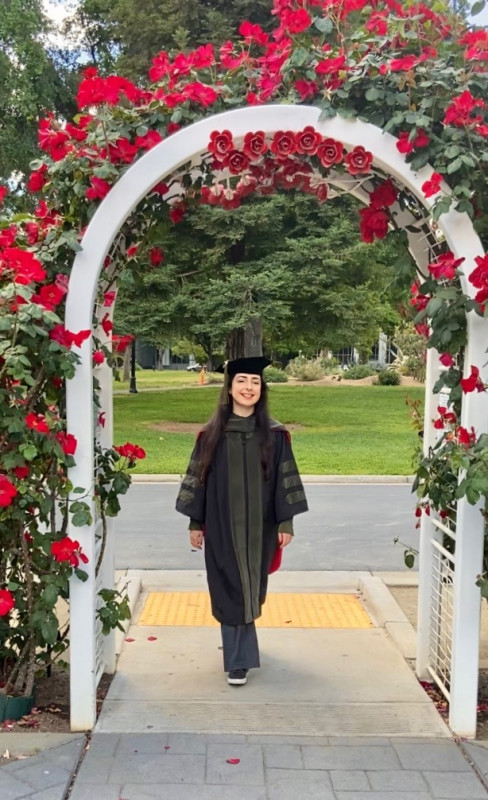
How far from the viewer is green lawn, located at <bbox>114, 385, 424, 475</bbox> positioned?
38.3ft

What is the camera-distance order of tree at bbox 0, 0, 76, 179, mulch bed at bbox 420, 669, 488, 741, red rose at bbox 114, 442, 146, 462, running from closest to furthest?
1. mulch bed at bbox 420, 669, 488, 741
2. red rose at bbox 114, 442, 146, 462
3. tree at bbox 0, 0, 76, 179

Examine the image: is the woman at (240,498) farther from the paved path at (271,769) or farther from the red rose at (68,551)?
the red rose at (68,551)

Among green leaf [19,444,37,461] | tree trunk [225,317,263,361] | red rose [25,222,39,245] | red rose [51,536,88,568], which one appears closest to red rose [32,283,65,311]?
red rose [25,222,39,245]

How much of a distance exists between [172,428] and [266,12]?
31.7 ft

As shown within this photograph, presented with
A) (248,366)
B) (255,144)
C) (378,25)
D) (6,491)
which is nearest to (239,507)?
(248,366)

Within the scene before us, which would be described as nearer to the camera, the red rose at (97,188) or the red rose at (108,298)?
the red rose at (97,188)

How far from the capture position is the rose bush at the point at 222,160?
2.95 meters

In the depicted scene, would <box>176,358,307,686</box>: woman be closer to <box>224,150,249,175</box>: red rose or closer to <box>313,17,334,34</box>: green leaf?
<box>224,150,249,175</box>: red rose

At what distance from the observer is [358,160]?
120 inches

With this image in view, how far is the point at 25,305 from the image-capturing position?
283 cm

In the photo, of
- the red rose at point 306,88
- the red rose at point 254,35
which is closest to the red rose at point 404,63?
the red rose at point 306,88

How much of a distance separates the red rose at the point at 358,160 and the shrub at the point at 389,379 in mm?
24602

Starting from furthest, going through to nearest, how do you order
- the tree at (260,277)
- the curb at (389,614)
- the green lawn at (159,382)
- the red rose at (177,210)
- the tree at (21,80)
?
the green lawn at (159,382), the tree at (260,277), the tree at (21,80), the curb at (389,614), the red rose at (177,210)

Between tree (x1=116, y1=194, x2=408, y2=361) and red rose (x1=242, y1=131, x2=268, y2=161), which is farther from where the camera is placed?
tree (x1=116, y1=194, x2=408, y2=361)
